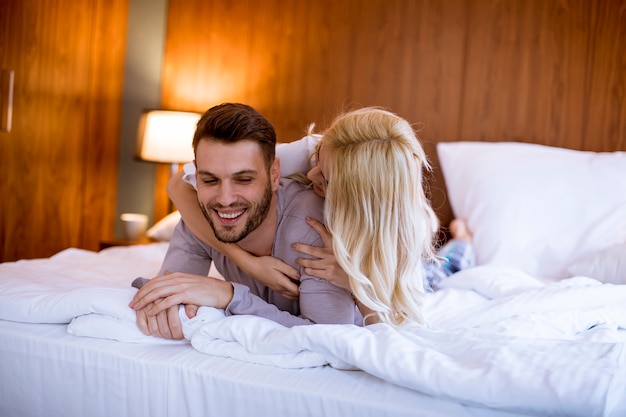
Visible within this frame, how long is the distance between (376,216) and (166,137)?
2037mm

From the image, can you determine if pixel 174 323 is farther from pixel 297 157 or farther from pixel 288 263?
pixel 297 157

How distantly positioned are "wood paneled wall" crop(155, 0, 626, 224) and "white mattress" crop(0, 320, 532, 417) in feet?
5.90

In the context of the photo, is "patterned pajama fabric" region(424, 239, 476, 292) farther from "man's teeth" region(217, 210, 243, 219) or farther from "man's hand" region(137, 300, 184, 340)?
"man's hand" region(137, 300, 184, 340)

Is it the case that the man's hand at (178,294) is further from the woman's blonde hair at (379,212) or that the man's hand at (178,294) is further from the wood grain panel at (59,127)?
the wood grain panel at (59,127)

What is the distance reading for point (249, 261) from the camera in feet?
4.98

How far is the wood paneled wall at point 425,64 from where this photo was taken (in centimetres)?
285

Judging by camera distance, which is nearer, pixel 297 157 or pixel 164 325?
pixel 164 325

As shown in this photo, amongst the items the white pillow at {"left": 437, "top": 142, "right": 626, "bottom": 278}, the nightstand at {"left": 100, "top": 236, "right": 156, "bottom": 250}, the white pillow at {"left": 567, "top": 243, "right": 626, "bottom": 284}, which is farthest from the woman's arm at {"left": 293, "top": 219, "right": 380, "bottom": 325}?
the nightstand at {"left": 100, "top": 236, "right": 156, "bottom": 250}

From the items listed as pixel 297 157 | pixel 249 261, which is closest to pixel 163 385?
pixel 249 261

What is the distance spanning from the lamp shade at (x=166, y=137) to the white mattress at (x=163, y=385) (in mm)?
1939

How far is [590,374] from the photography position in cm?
100

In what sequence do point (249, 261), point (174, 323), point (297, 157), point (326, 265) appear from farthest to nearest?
point (297, 157) → point (249, 261) → point (326, 265) → point (174, 323)

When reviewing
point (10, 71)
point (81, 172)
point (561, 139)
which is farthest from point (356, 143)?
point (81, 172)

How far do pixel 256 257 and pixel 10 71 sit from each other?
183cm
